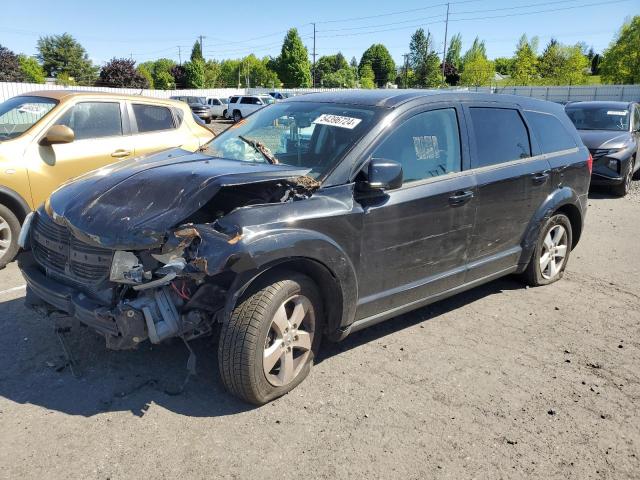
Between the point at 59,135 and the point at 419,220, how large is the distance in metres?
4.11

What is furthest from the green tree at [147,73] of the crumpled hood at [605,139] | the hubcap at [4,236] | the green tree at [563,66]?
the hubcap at [4,236]

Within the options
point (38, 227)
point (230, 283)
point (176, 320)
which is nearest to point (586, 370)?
point (230, 283)

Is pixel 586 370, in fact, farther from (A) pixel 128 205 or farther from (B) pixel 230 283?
(A) pixel 128 205

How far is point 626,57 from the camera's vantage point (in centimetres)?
5219

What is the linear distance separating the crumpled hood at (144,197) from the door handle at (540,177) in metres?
2.55

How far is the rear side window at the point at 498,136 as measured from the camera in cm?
436

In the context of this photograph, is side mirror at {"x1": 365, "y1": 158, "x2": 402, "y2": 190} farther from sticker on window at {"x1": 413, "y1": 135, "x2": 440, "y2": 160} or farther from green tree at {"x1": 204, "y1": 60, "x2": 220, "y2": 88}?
green tree at {"x1": 204, "y1": 60, "x2": 220, "y2": 88}

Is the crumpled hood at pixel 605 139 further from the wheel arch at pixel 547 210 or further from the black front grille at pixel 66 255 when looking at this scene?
the black front grille at pixel 66 255

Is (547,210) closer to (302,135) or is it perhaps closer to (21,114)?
(302,135)

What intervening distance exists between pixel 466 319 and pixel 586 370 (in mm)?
1072

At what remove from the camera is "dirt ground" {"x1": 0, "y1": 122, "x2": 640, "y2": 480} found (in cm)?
274

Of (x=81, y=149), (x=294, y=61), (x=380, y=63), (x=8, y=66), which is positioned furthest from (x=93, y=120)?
(x=380, y=63)

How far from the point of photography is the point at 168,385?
11.1 ft

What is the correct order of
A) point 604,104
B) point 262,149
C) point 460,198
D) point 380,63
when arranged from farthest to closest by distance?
point 380,63
point 604,104
point 460,198
point 262,149
